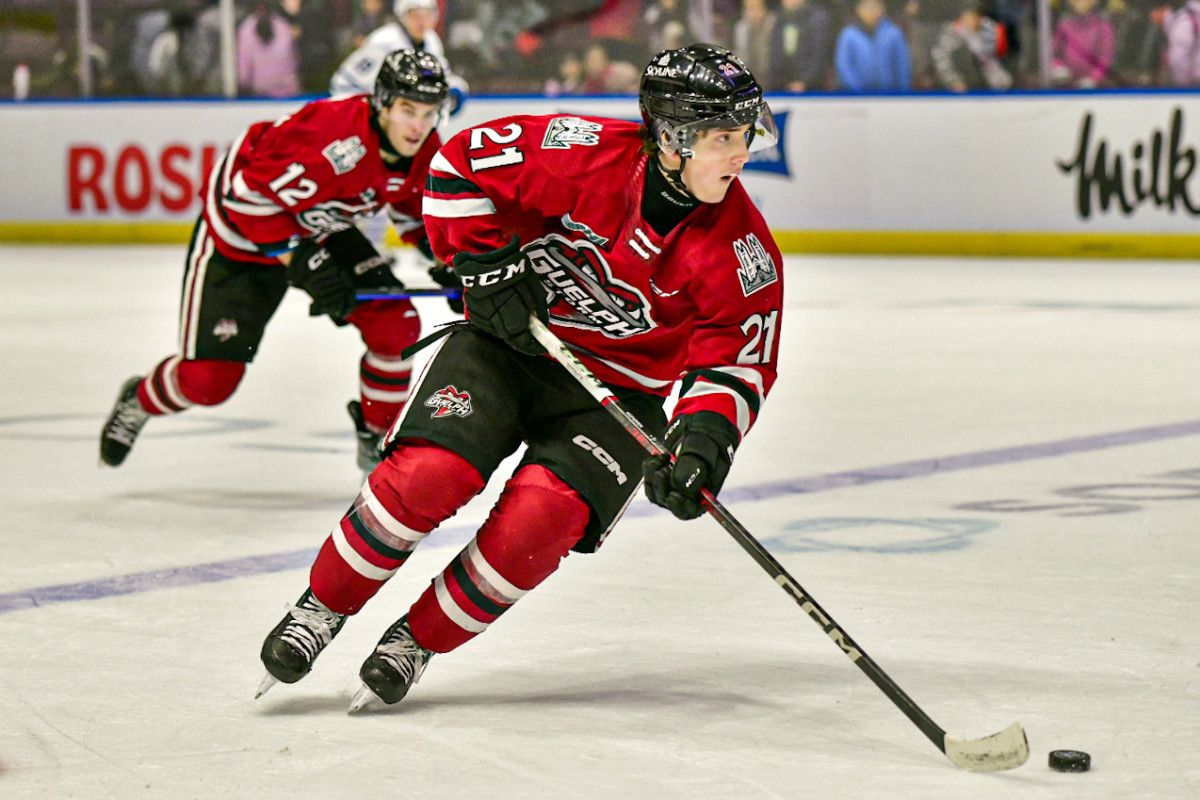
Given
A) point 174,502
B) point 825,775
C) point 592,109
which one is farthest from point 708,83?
point 592,109

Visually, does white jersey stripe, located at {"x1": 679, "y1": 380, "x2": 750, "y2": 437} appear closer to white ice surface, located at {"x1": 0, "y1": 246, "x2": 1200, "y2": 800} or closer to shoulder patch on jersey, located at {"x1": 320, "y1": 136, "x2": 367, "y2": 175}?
white ice surface, located at {"x1": 0, "y1": 246, "x2": 1200, "y2": 800}

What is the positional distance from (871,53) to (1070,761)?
8.80 metres

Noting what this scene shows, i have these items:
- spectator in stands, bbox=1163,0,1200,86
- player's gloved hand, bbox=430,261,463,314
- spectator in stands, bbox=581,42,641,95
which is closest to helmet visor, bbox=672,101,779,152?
player's gloved hand, bbox=430,261,463,314

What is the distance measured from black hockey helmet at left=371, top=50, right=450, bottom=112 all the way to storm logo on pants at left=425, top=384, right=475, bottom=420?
1667 millimetres

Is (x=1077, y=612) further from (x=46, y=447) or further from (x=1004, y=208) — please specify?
(x=1004, y=208)

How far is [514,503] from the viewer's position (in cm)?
295

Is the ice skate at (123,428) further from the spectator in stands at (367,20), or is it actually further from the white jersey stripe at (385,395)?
the spectator in stands at (367,20)

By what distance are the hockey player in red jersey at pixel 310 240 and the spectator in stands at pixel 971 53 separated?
21.3ft

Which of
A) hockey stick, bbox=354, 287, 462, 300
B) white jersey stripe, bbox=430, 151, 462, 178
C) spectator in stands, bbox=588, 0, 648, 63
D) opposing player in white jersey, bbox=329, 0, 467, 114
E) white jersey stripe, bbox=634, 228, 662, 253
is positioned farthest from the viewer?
spectator in stands, bbox=588, 0, 648, 63

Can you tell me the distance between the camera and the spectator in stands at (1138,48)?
10.4 meters

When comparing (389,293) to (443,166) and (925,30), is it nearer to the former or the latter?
(443,166)

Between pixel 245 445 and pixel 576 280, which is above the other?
pixel 576 280

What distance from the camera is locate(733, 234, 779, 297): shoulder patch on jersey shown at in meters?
2.93

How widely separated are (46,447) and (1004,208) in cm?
668
